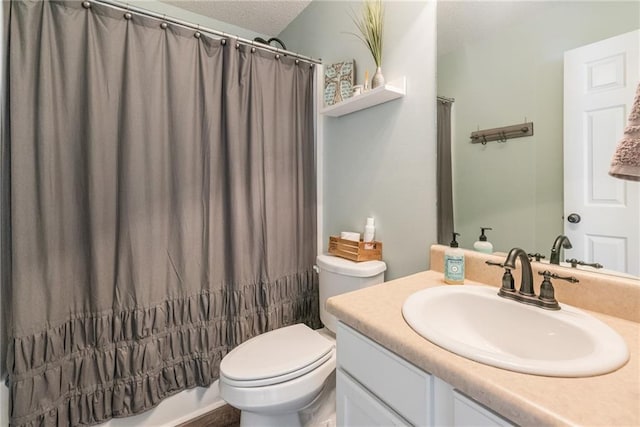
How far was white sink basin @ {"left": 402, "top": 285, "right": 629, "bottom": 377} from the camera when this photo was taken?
51 cm

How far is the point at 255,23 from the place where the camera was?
2.02 meters

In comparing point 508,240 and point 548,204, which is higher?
point 548,204

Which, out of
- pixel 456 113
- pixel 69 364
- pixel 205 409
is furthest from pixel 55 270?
pixel 456 113

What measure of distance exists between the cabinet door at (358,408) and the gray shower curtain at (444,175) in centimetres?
66

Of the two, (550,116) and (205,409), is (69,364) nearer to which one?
(205,409)

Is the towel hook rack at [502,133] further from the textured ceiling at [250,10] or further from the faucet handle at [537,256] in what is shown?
the textured ceiling at [250,10]

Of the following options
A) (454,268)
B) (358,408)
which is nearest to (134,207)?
(358,408)

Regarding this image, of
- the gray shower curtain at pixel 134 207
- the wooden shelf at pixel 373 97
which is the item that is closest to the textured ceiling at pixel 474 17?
the wooden shelf at pixel 373 97

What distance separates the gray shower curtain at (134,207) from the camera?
3.50ft

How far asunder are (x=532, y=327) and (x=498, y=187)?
18.6 inches

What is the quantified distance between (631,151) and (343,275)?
1025 mm

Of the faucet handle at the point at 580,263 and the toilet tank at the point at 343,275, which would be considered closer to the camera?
the faucet handle at the point at 580,263

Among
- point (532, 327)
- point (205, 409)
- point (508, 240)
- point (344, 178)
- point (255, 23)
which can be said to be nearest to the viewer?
point (532, 327)

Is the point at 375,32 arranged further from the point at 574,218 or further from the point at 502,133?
the point at 574,218
